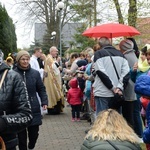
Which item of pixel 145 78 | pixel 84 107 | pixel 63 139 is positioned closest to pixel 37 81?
pixel 63 139

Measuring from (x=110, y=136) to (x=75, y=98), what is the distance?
7400 millimetres

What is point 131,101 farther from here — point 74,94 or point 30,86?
point 74,94

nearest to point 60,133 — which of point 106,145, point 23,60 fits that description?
point 23,60

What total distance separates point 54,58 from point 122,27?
389 cm

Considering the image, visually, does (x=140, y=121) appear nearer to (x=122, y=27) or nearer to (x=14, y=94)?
(x=122, y=27)

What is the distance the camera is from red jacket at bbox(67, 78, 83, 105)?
1096 cm

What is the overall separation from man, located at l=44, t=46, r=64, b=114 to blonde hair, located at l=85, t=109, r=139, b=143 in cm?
838

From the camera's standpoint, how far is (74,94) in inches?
436

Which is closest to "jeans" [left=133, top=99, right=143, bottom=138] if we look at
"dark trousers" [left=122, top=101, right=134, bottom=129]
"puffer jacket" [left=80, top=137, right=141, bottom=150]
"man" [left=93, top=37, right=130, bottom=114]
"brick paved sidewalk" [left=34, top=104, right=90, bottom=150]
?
"dark trousers" [left=122, top=101, right=134, bottom=129]

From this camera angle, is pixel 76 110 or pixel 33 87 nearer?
pixel 33 87

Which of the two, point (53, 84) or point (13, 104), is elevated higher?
point (13, 104)

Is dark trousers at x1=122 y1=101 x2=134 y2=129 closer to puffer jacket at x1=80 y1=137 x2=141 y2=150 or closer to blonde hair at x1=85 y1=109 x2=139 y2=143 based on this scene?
blonde hair at x1=85 y1=109 x2=139 y2=143

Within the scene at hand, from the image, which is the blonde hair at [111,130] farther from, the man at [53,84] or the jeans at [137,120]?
the man at [53,84]

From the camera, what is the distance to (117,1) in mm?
20281
